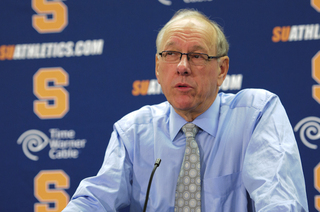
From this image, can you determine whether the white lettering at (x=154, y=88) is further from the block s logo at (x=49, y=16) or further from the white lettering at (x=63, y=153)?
the block s logo at (x=49, y=16)

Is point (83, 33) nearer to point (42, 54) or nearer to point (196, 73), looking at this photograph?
point (42, 54)

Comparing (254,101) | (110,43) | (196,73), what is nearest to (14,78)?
(110,43)

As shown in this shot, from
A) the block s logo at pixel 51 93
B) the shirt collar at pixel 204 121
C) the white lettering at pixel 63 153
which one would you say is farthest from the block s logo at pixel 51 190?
the shirt collar at pixel 204 121

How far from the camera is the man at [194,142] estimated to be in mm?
1222

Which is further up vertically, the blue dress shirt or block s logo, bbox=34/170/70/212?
the blue dress shirt

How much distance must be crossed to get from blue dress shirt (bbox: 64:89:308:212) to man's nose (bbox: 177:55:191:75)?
0.21 m

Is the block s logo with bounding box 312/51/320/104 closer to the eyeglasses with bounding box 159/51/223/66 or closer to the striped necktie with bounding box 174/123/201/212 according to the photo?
the eyeglasses with bounding box 159/51/223/66

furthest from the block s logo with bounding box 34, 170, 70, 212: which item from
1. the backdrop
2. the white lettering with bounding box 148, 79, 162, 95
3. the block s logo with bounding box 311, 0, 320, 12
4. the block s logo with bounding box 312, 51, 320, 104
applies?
the block s logo with bounding box 311, 0, 320, 12

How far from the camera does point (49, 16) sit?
2.48 m

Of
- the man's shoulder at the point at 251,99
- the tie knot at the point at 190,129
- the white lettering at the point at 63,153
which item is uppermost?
the man's shoulder at the point at 251,99

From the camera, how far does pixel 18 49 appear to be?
250 cm

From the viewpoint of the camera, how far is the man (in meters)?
1.22

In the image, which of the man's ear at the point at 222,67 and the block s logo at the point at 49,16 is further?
the block s logo at the point at 49,16

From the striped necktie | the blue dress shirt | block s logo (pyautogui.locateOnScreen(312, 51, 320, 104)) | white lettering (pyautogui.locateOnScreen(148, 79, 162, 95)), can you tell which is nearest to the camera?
the blue dress shirt
